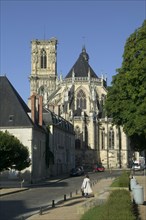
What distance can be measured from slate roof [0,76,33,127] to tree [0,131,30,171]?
7.64 m

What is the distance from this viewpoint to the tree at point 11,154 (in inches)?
1282

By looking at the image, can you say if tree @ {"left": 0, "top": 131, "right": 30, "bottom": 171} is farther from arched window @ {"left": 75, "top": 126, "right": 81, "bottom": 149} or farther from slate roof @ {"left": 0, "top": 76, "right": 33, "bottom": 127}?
arched window @ {"left": 75, "top": 126, "right": 81, "bottom": 149}

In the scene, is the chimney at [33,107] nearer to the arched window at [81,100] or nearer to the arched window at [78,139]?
the arched window at [78,139]

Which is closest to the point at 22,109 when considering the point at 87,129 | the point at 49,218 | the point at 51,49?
the point at 49,218

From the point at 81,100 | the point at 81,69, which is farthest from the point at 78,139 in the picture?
the point at 81,69

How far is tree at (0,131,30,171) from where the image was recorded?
32.6m

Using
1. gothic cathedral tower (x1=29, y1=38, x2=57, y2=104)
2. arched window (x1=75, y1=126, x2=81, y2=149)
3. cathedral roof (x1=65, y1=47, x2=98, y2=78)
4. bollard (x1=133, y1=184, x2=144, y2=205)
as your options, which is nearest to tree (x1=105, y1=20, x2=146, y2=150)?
bollard (x1=133, y1=184, x2=144, y2=205)

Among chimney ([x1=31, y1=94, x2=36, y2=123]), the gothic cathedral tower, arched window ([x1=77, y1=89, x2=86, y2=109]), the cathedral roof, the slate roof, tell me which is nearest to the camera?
the slate roof

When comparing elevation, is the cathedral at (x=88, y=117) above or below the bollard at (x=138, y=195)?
above

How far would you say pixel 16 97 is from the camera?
1745 inches

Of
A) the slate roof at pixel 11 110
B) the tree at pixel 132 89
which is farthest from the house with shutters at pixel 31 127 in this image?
the tree at pixel 132 89

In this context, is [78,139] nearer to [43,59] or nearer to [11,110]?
[43,59]

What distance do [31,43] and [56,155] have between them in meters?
62.5

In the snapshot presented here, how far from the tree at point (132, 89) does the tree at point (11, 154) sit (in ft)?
27.7
